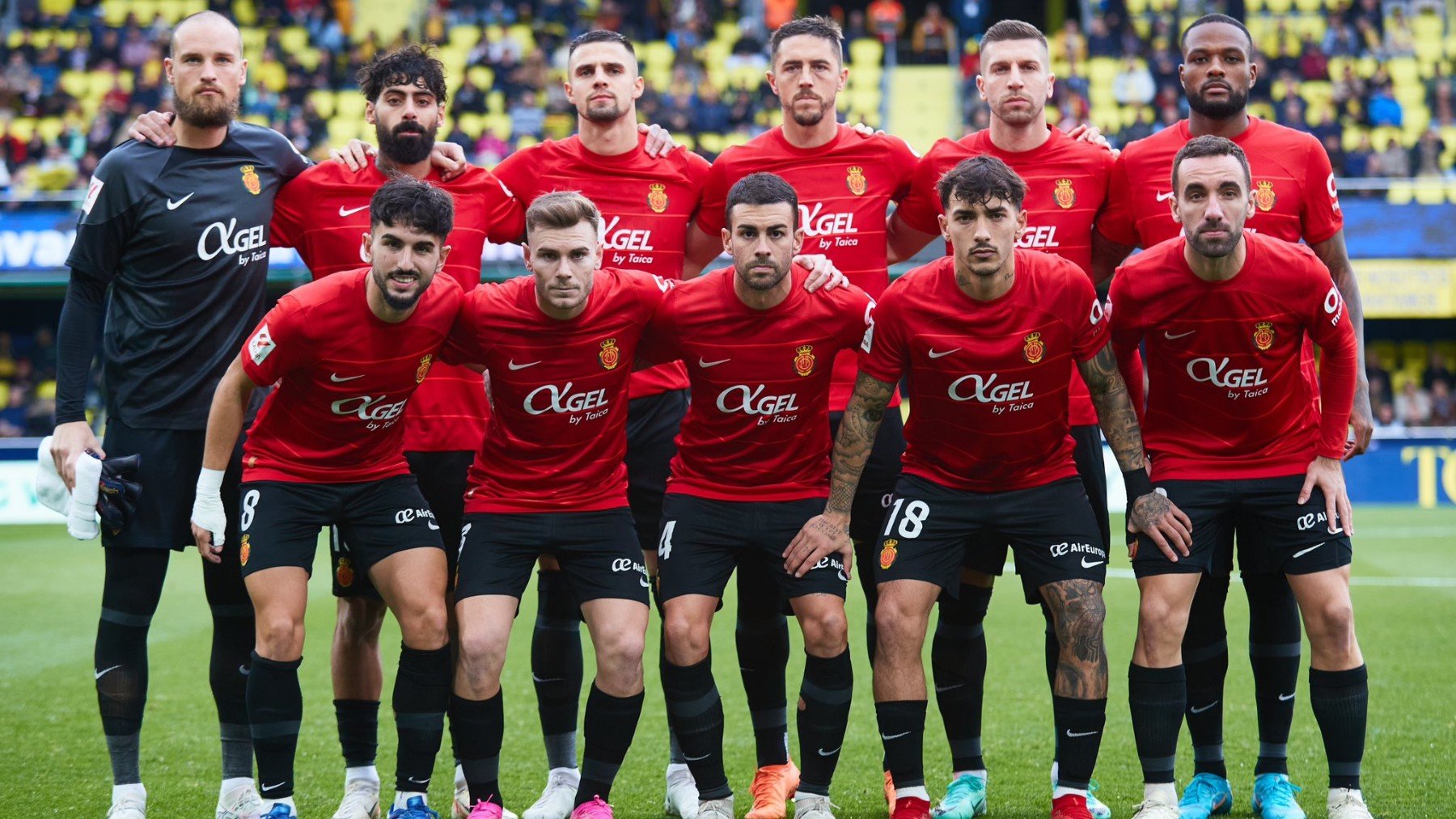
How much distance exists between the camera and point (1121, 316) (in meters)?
5.24

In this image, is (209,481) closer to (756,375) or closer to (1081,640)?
(756,375)

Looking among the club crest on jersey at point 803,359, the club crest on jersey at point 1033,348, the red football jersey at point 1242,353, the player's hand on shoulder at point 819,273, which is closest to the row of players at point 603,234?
the red football jersey at point 1242,353

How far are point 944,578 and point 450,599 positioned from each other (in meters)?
1.87

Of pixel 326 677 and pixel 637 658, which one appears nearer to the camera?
pixel 637 658

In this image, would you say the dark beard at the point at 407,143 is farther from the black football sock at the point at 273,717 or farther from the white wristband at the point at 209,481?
the black football sock at the point at 273,717

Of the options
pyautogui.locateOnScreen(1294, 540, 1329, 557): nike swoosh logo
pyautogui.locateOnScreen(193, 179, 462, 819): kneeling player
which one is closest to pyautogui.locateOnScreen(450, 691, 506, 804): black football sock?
pyautogui.locateOnScreen(193, 179, 462, 819): kneeling player

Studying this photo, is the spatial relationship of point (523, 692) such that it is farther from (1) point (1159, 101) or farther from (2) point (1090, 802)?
(1) point (1159, 101)

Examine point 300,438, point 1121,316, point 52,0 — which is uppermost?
point 52,0

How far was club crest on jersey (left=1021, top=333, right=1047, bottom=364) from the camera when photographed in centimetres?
511

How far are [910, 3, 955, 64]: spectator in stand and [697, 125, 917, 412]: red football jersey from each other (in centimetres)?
1911

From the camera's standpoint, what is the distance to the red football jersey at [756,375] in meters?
5.24

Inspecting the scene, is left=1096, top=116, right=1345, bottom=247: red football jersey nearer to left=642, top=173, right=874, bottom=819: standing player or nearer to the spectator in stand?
left=642, top=173, right=874, bottom=819: standing player

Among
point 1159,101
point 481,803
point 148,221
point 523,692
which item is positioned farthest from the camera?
point 1159,101

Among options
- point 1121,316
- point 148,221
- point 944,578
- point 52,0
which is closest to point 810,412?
point 944,578
